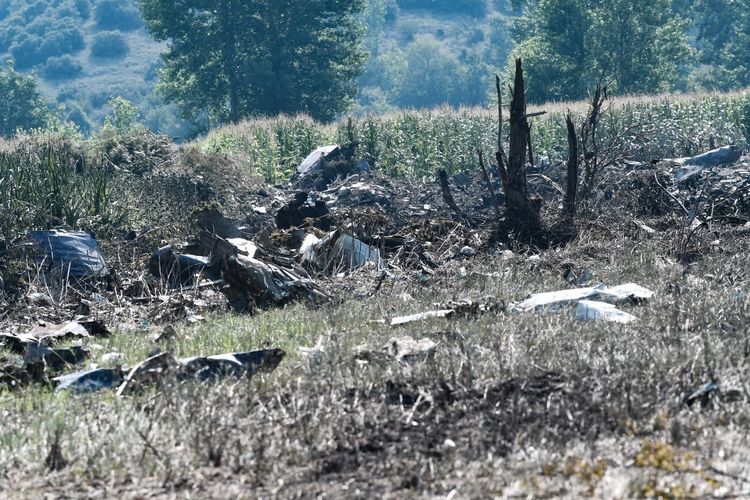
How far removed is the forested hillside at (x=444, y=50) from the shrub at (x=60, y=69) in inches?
4.2

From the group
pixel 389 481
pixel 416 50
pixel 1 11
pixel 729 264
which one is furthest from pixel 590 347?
pixel 1 11

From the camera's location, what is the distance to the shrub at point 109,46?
4892 inches

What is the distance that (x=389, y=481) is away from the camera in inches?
139

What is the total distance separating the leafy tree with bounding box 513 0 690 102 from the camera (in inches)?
1815

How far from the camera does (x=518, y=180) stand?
10.8 meters

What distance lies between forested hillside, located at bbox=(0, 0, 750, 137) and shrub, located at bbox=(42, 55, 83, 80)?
4.2 inches

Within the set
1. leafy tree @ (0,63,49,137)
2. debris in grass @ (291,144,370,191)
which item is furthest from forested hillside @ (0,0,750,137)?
debris in grass @ (291,144,370,191)

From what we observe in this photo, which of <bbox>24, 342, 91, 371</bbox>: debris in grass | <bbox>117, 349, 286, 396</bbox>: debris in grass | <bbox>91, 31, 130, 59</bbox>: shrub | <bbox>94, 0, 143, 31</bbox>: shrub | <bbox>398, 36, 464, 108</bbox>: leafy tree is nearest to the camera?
<bbox>117, 349, 286, 396</bbox>: debris in grass

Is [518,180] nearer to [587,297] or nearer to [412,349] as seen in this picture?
[587,297]

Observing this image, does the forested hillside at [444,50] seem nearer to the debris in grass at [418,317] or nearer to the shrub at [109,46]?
the shrub at [109,46]

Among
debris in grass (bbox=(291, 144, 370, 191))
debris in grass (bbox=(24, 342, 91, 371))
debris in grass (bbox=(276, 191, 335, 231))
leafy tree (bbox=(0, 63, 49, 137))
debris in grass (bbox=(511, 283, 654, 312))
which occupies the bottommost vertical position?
leafy tree (bbox=(0, 63, 49, 137))

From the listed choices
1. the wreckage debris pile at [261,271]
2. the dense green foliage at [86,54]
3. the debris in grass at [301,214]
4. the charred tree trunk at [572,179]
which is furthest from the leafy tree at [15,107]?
the charred tree trunk at [572,179]

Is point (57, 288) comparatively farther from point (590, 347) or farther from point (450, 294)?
point (590, 347)

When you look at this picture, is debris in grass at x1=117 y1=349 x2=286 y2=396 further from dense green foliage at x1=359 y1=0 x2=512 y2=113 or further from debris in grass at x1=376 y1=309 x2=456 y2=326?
dense green foliage at x1=359 y1=0 x2=512 y2=113
